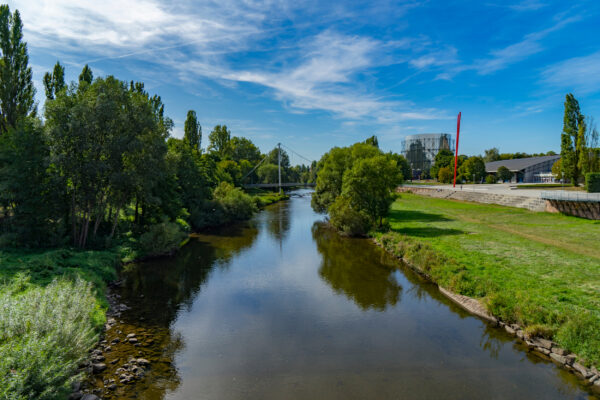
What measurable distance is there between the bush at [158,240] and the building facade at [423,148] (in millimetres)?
120855

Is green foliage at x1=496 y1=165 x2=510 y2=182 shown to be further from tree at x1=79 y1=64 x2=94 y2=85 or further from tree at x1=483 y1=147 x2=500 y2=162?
tree at x1=79 y1=64 x2=94 y2=85

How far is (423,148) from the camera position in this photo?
448ft

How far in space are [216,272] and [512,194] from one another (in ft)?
124

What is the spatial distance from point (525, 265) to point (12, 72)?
1597 inches

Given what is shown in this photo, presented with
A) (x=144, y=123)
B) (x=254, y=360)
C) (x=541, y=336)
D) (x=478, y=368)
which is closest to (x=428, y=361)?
(x=478, y=368)

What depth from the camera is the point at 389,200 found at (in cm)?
3006

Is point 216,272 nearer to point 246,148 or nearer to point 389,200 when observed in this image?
point 389,200

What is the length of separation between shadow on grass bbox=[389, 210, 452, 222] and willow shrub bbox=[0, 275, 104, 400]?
3139 centimetres

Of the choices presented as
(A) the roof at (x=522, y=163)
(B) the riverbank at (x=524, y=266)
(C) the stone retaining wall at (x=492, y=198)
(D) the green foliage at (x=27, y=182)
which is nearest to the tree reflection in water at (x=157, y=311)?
(D) the green foliage at (x=27, y=182)

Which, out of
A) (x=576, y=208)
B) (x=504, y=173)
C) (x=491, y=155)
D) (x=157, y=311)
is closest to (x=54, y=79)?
(x=157, y=311)

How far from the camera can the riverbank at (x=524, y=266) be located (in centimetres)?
1108

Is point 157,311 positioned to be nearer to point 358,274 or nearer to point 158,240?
point 158,240

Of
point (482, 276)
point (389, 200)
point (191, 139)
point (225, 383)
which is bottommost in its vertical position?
point (225, 383)

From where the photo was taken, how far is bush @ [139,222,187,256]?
23.2 meters
